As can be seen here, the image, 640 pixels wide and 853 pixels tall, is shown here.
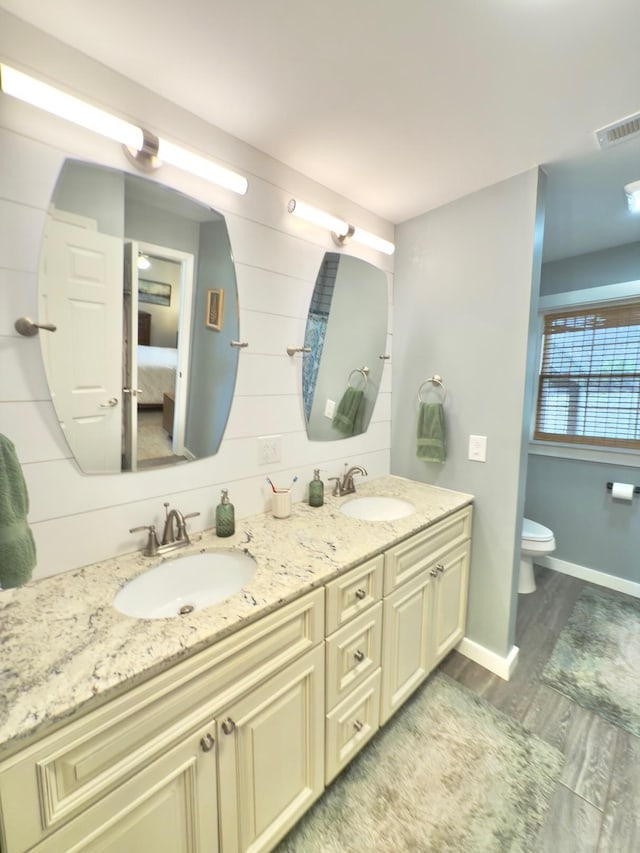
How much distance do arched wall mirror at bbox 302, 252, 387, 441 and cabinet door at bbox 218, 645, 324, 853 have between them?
101 cm

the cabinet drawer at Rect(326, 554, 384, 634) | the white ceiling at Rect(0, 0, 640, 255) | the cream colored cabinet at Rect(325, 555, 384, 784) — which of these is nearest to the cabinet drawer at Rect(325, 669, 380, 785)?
the cream colored cabinet at Rect(325, 555, 384, 784)

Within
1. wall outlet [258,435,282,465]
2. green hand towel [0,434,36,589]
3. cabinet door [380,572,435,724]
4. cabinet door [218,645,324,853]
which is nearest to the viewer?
green hand towel [0,434,36,589]

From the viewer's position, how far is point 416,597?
5.00 feet

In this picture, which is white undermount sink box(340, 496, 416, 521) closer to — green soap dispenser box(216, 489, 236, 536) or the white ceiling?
green soap dispenser box(216, 489, 236, 536)

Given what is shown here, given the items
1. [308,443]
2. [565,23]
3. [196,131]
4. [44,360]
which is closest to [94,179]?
[196,131]

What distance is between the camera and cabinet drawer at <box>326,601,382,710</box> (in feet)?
3.83

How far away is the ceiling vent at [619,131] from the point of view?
4.16 ft

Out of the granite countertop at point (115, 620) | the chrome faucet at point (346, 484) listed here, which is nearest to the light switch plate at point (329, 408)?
the chrome faucet at point (346, 484)

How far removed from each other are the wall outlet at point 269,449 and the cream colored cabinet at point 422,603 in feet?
2.06

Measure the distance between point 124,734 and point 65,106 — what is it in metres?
1.46

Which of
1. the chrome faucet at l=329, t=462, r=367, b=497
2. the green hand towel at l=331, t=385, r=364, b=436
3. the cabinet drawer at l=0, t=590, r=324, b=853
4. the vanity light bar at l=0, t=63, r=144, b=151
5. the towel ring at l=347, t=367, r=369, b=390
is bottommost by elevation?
the cabinet drawer at l=0, t=590, r=324, b=853

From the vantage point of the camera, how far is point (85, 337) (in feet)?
3.57

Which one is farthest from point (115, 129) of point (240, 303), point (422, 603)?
point (422, 603)

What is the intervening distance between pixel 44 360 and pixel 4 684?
774mm
